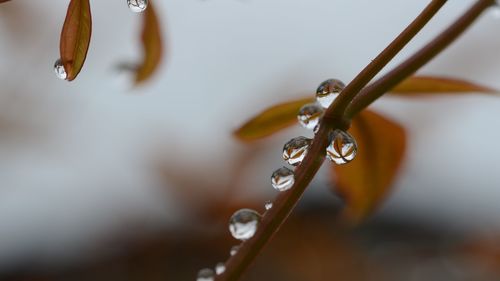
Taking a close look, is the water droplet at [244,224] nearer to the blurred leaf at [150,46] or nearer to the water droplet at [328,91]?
the water droplet at [328,91]

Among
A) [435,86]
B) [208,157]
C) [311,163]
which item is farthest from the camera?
[208,157]

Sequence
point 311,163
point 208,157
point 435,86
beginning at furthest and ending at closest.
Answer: point 208,157 < point 435,86 < point 311,163

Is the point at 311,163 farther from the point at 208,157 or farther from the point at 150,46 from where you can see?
the point at 208,157

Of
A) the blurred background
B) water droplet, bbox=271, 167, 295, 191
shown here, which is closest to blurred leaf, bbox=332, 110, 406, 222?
water droplet, bbox=271, 167, 295, 191

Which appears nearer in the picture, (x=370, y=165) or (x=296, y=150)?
(x=296, y=150)

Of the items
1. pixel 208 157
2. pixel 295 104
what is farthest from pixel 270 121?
pixel 208 157

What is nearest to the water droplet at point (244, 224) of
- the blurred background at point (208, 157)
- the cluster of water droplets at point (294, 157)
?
the cluster of water droplets at point (294, 157)

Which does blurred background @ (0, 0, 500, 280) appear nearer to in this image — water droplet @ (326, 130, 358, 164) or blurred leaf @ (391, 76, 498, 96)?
blurred leaf @ (391, 76, 498, 96)

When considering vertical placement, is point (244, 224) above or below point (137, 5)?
below
